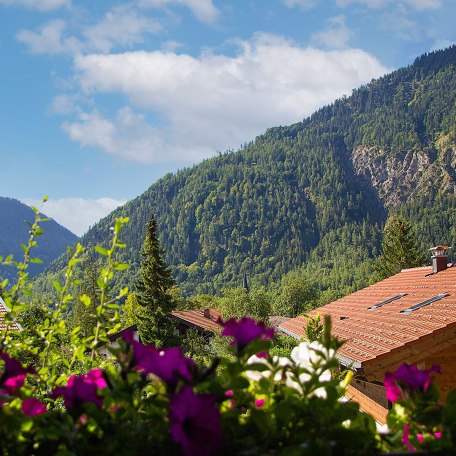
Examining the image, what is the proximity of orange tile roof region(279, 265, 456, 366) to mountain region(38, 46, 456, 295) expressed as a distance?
375 feet

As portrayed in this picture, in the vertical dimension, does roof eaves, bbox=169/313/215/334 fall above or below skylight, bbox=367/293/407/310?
below

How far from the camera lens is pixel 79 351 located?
1.80m

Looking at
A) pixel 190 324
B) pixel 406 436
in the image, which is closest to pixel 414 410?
pixel 406 436

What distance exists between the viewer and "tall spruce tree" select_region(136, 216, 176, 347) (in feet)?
100

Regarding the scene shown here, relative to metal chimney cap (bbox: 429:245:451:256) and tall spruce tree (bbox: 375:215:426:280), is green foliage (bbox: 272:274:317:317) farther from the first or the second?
metal chimney cap (bbox: 429:245:451:256)

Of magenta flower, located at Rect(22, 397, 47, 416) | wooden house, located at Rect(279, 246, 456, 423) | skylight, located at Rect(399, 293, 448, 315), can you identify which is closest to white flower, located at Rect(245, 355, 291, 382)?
magenta flower, located at Rect(22, 397, 47, 416)

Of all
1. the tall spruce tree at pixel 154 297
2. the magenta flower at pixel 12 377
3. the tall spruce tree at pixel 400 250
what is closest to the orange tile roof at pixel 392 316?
the magenta flower at pixel 12 377

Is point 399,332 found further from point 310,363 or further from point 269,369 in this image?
point 269,369

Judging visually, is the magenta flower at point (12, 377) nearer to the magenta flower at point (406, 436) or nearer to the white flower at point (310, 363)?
the white flower at point (310, 363)

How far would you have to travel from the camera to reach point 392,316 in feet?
35.0

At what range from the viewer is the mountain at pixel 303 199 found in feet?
475

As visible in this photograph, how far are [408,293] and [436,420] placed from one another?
41.8ft

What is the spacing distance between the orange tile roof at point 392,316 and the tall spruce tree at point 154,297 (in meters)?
16.0

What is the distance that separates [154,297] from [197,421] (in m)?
31.3
